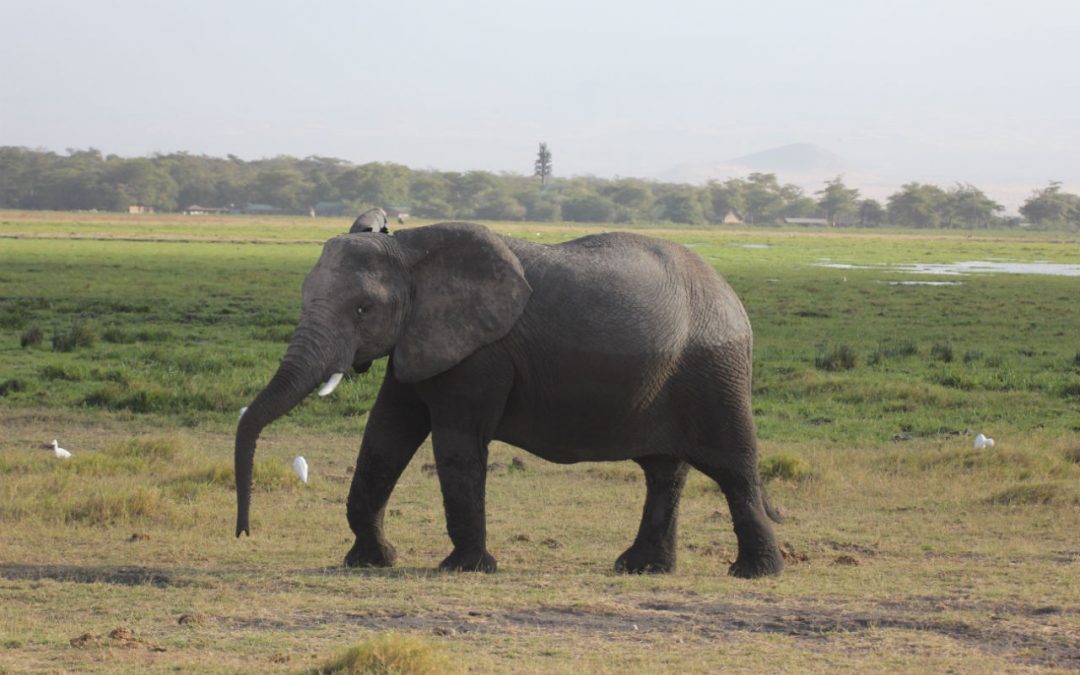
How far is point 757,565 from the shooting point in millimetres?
8398

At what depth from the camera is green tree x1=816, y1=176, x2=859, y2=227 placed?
553ft

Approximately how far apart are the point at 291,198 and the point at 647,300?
488ft

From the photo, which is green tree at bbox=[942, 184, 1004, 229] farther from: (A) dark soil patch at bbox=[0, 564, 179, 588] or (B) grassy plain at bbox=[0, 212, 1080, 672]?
(A) dark soil patch at bbox=[0, 564, 179, 588]

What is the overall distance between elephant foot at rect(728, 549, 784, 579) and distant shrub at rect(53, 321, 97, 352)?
1375cm

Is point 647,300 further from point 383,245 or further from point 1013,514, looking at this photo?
point 1013,514

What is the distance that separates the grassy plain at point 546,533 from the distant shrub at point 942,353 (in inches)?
2.3

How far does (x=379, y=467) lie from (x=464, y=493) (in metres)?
0.59

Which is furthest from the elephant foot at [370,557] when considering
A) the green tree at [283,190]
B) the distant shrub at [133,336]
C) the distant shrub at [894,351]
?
the green tree at [283,190]

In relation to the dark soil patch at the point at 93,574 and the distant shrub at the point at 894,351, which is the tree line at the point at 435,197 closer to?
the distant shrub at the point at 894,351

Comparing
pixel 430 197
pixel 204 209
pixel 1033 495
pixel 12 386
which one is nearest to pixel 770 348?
pixel 12 386

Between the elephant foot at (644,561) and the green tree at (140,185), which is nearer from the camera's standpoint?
the elephant foot at (644,561)

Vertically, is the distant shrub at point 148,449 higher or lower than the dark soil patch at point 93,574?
lower

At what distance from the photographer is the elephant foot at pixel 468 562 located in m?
8.14

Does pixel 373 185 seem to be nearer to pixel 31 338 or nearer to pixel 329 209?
pixel 329 209
